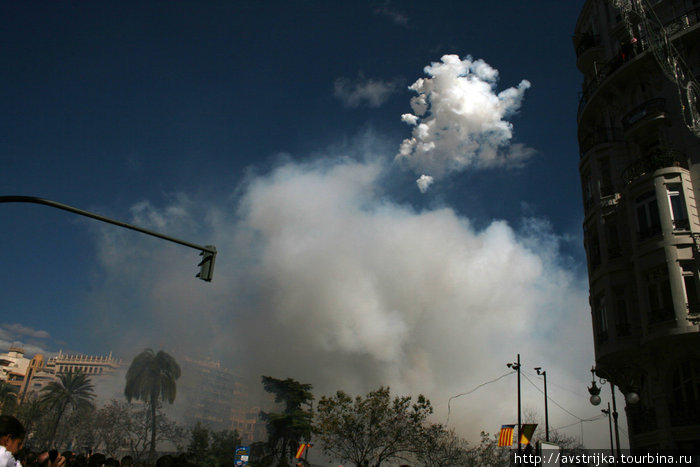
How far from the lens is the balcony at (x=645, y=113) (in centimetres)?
2498

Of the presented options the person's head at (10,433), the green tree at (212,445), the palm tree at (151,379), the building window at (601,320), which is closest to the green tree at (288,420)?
the green tree at (212,445)

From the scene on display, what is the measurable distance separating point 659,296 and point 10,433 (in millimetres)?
23636

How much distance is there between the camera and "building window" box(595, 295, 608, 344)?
24.5m

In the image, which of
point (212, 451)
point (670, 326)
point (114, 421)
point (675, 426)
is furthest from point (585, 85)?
point (114, 421)

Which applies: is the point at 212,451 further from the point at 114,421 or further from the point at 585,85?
the point at 585,85

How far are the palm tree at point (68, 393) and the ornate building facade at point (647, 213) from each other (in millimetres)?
79290

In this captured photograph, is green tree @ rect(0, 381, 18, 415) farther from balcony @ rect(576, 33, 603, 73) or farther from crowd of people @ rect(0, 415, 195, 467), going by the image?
balcony @ rect(576, 33, 603, 73)

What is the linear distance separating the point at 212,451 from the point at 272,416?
13.1 meters

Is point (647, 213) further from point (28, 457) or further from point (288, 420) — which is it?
point (288, 420)

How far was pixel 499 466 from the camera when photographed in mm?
55406

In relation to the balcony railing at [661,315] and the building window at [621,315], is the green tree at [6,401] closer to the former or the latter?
the building window at [621,315]

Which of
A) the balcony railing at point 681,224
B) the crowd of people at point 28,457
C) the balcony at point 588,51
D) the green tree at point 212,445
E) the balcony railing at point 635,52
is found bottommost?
the crowd of people at point 28,457

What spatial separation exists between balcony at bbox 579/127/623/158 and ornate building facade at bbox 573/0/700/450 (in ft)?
0.19

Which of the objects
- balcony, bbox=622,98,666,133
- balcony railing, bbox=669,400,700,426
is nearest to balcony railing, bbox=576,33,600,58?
balcony, bbox=622,98,666,133
